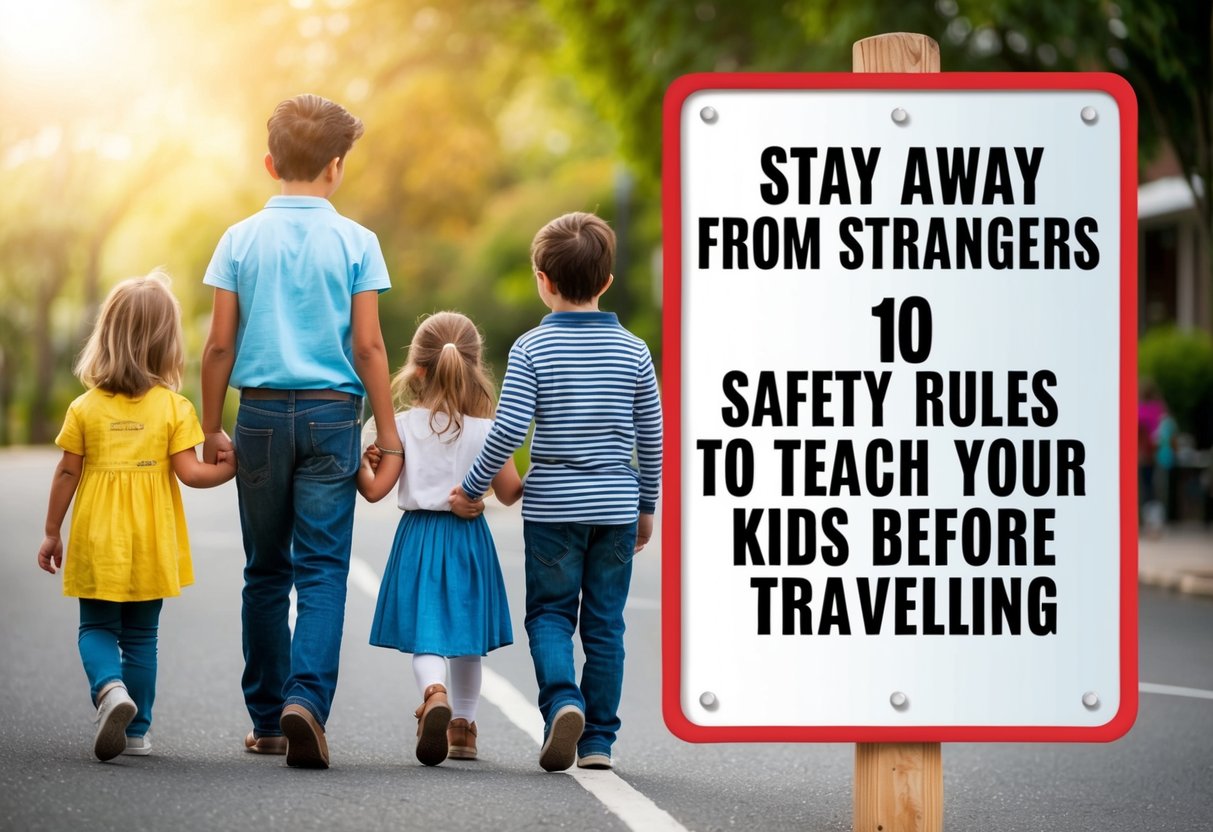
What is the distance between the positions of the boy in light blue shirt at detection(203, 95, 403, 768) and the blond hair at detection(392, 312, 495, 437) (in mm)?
246

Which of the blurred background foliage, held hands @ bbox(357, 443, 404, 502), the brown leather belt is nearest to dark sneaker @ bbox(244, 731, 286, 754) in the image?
held hands @ bbox(357, 443, 404, 502)

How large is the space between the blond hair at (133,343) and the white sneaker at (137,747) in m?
1.08

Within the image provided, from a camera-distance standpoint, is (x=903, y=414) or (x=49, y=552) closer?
(x=903, y=414)

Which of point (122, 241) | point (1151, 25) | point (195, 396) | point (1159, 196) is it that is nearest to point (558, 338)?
point (1151, 25)

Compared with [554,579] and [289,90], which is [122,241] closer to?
[289,90]

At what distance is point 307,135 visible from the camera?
5.25 m

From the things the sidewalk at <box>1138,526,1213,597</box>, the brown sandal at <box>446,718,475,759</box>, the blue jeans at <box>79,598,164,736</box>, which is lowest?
the sidewalk at <box>1138,526,1213,597</box>

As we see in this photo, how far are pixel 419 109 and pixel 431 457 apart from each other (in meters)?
27.4

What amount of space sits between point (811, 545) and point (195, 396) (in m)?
50.2

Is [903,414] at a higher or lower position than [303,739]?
higher

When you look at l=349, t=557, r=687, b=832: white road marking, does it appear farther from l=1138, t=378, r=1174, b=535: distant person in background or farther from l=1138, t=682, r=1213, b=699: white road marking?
l=1138, t=378, r=1174, b=535: distant person in background

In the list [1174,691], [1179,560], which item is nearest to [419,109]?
[1179,560]

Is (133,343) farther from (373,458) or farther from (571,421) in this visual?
(571,421)

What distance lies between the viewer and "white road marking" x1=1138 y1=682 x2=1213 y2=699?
7.82 m
